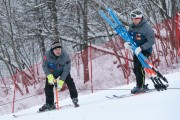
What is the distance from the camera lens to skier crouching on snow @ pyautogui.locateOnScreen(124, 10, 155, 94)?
753 cm

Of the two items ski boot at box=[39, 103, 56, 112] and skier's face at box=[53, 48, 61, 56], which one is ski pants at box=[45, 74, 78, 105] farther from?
skier's face at box=[53, 48, 61, 56]

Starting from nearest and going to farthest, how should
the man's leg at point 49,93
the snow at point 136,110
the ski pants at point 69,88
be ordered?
A: the snow at point 136,110
the ski pants at point 69,88
the man's leg at point 49,93

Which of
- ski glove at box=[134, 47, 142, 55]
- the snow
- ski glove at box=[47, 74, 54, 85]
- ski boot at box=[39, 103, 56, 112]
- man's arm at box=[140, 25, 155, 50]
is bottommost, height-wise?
ski boot at box=[39, 103, 56, 112]

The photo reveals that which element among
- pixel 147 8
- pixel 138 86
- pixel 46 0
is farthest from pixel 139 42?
pixel 46 0

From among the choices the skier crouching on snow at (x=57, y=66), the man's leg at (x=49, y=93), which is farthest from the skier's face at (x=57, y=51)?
the man's leg at (x=49, y=93)

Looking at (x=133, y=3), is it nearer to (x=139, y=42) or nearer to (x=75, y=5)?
(x=75, y=5)

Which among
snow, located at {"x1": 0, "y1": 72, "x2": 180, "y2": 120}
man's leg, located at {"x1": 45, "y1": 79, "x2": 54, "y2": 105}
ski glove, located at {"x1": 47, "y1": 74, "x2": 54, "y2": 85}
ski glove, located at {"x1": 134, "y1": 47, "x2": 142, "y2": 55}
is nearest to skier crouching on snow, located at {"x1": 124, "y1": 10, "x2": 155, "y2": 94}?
ski glove, located at {"x1": 134, "y1": 47, "x2": 142, "y2": 55}

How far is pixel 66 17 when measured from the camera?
20.8 metres

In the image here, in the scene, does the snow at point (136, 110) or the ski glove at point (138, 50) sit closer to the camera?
the snow at point (136, 110)

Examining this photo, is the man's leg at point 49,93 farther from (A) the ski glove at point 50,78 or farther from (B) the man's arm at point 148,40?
(B) the man's arm at point 148,40

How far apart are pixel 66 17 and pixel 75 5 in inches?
64.7

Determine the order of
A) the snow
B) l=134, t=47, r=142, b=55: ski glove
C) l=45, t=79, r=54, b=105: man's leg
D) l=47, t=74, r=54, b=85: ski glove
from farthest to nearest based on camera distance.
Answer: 1. l=45, t=79, r=54, b=105: man's leg
2. l=47, t=74, r=54, b=85: ski glove
3. l=134, t=47, r=142, b=55: ski glove
4. the snow

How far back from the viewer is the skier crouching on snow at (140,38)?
Answer: 7.53m

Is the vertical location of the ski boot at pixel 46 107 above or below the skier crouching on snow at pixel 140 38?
below
